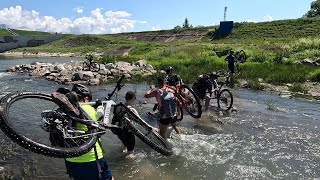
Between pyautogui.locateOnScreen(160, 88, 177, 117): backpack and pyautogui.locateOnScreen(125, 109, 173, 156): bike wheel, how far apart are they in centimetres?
200

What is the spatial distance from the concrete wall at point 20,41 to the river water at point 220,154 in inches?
4093

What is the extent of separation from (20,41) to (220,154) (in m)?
114

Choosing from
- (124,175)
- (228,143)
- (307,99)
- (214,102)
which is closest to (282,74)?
(307,99)

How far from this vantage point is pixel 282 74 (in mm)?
27453

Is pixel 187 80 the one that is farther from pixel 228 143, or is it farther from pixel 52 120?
pixel 52 120

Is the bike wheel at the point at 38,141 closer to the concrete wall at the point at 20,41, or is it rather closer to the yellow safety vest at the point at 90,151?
the yellow safety vest at the point at 90,151

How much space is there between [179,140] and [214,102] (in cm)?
748

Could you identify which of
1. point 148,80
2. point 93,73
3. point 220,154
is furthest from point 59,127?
point 93,73

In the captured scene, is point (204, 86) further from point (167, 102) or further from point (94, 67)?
point (94, 67)

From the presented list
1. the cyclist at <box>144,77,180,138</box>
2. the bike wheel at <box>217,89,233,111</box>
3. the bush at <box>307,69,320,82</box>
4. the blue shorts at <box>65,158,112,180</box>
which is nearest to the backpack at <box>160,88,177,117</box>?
the cyclist at <box>144,77,180,138</box>

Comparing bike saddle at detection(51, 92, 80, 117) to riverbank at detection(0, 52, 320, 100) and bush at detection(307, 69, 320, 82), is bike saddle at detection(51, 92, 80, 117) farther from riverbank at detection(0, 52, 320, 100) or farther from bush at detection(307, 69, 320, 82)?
bush at detection(307, 69, 320, 82)

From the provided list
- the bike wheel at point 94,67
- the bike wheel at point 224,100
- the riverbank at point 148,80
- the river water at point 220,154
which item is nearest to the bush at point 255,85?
the riverbank at point 148,80

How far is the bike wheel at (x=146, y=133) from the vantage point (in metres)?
7.70

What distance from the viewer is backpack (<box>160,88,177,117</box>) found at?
10.8m
